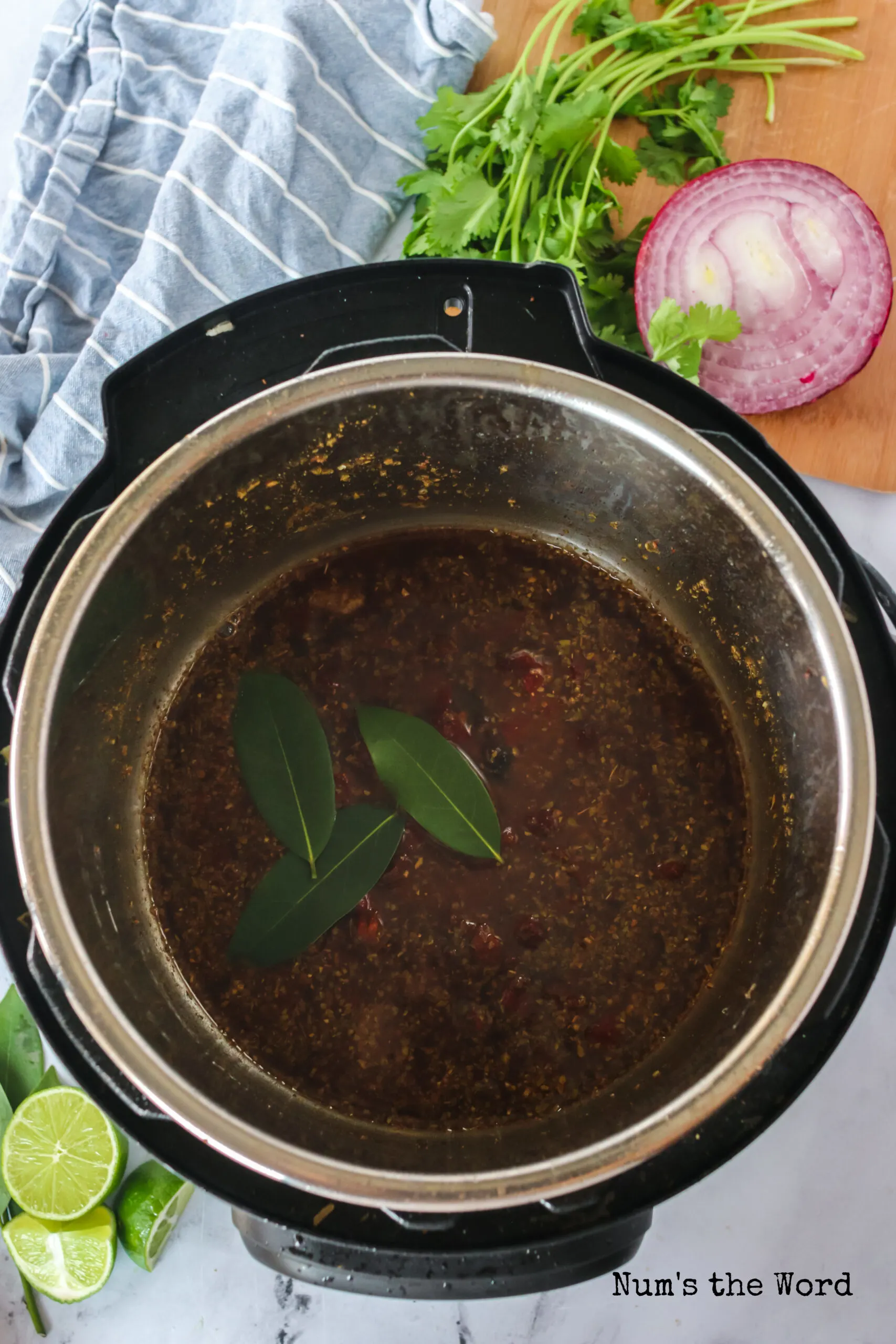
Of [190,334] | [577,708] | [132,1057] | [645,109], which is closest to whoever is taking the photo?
[132,1057]

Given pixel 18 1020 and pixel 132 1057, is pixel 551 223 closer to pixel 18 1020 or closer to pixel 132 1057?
pixel 132 1057

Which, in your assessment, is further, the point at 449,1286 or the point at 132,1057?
the point at 449,1286

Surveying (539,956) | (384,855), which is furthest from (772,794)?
(384,855)

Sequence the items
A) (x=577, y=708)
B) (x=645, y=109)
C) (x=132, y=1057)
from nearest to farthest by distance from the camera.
Answer: (x=132, y=1057)
(x=577, y=708)
(x=645, y=109)

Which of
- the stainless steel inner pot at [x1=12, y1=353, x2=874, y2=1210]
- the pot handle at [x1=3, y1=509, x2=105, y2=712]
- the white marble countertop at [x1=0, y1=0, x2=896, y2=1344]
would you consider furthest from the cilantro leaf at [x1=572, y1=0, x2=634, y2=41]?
the white marble countertop at [x1=0, y1=0, x2=896, y2=1344]

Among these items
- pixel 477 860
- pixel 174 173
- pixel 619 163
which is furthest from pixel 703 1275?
pixel 174 173

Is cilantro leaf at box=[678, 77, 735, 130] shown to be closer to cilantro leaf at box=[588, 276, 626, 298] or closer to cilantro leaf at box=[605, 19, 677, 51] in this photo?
cilantro leaf at box=[605, 19, 677, 51]
